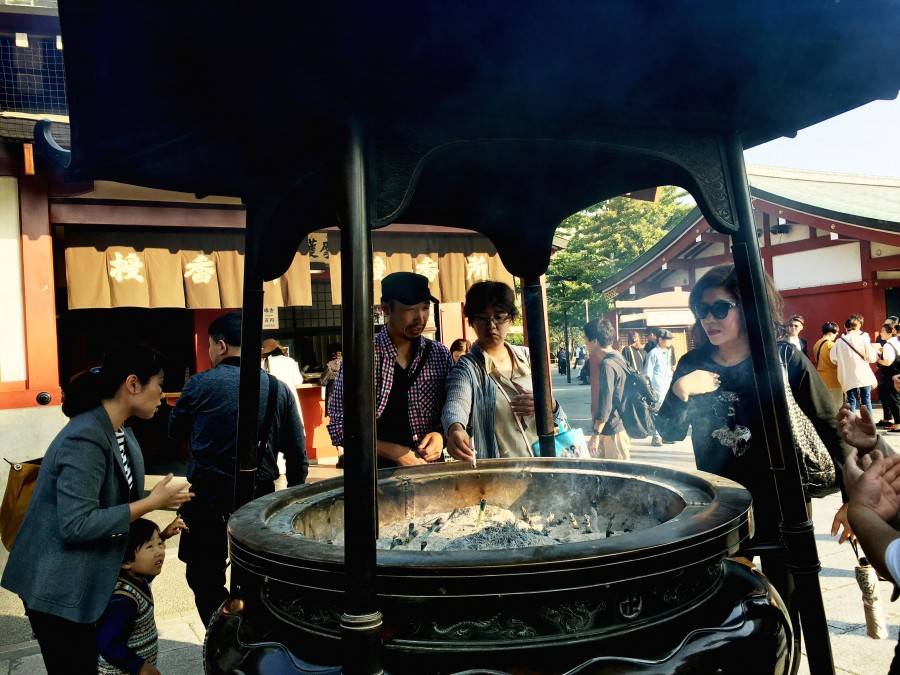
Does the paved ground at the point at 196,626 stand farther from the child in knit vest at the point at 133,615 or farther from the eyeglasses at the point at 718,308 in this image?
the child in knit vest at the point at 133,615

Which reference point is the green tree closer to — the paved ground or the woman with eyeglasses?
the paved ground

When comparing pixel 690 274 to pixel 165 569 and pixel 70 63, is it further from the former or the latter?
pixel 70 63

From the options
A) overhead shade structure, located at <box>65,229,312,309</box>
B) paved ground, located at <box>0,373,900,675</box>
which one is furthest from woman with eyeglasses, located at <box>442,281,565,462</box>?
overhead shade structure, located at <box>65,229,312,309</box>

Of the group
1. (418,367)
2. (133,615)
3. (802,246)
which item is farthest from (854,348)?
(133,615)

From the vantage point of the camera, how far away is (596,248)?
103 ft

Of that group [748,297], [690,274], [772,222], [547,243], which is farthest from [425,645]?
[690,274]

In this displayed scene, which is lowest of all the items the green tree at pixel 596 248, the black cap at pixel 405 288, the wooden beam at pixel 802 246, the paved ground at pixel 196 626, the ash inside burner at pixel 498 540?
the paved ground at pixel 196 626

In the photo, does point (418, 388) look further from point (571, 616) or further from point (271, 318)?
point (271, 318)

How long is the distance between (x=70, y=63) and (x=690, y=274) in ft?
60.7

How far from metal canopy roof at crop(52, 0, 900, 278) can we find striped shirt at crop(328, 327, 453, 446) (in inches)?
40.4

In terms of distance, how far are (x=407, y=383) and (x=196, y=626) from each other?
232 centimetres

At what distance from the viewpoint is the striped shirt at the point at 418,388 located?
3.36 metres

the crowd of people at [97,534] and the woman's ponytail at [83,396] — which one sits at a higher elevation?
the woman's ponytail at [83,396]

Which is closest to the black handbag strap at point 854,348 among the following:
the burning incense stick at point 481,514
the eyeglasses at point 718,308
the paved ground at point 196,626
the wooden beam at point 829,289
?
the wooden beam at point 829,289
